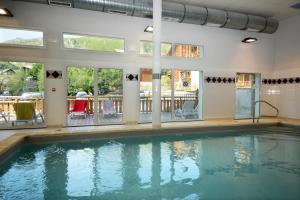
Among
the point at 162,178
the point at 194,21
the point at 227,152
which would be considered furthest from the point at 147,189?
the point at 194,21

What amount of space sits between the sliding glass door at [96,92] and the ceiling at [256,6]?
332cm

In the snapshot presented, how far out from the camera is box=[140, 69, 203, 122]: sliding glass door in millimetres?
8398

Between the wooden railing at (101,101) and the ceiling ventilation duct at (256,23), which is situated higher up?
the ceiling ventilation duct at (256,23)

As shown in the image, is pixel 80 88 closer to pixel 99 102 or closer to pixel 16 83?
pixel 99 102

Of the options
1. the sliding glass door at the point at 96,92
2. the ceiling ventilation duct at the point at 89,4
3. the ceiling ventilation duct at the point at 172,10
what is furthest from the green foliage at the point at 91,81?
the ceiling ventilation duct at the point at 172,10

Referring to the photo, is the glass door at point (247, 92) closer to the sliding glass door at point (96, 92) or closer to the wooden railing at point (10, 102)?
the sliding glass door at point (96, 92)

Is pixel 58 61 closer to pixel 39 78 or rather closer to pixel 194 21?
pixel 39 78

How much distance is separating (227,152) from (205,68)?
169 inches

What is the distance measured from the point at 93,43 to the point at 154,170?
4.83m

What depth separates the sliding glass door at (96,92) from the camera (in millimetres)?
7410

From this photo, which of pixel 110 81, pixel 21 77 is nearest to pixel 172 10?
pixel 110 81

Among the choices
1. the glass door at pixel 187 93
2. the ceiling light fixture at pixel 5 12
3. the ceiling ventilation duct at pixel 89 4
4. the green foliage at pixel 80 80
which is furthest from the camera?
the glass door at pixel 187 93

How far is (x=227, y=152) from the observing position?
205 inches

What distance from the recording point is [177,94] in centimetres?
938
